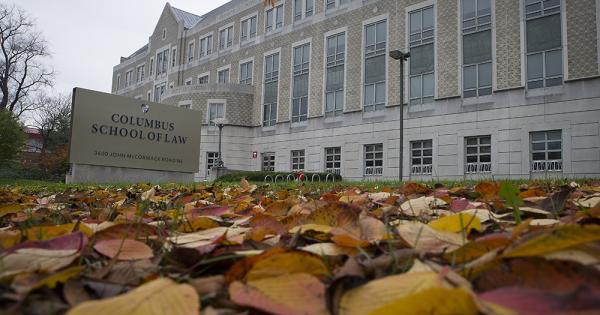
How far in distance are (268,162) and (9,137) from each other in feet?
63.0

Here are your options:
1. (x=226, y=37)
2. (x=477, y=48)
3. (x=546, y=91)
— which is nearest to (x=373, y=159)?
(x=477, y=48)

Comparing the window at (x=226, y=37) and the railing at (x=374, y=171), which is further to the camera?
the window at (x=226, y=37)

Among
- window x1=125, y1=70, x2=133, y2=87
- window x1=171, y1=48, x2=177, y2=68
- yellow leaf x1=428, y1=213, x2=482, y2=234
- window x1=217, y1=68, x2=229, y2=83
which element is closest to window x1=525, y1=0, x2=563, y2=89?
yellow leaf x1=428, y1=213, x2=482, y2=234

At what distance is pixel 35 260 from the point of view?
1.01m

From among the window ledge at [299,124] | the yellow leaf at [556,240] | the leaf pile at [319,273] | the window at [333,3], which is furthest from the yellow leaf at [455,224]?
the window at [333,3]

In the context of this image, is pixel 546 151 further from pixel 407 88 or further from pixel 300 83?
pixel 300 83

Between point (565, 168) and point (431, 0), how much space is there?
11.3m

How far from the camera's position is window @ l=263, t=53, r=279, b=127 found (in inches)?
1211

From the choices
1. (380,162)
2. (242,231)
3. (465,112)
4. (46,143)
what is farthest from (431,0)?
(46,143)

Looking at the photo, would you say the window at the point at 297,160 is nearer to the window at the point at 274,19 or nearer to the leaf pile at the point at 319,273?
the window at the point at 274,19

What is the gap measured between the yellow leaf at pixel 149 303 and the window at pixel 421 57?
905 inches

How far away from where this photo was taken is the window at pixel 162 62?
4209 cm

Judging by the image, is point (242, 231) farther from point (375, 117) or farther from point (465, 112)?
point (375, 117)

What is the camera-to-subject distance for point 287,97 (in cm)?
2970
